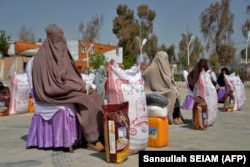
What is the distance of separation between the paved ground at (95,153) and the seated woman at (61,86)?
1.26 ft

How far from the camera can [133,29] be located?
52812mm

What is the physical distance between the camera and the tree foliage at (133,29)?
173ft

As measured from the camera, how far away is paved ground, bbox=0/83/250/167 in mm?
4848

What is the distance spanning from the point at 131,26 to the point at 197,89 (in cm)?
4610

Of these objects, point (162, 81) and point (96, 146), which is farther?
point (162, 81)

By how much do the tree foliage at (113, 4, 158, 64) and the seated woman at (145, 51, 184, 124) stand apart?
44.5m

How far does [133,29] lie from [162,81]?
45542 mm

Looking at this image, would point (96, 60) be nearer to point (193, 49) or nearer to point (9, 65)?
point (9, 65)

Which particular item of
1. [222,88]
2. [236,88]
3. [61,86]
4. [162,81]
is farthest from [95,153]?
[222,88]

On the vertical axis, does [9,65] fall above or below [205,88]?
above

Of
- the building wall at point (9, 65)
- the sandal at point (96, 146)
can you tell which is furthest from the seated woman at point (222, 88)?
the building wall at point (9, 65)

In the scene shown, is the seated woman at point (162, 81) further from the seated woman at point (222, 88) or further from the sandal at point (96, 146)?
the seated woman at point (222, 88)

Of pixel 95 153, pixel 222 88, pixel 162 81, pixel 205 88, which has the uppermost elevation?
A: pixel 162 81

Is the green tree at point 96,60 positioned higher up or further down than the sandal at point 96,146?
higher up
